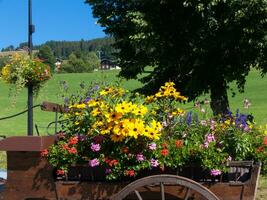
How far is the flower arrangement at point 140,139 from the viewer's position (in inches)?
143

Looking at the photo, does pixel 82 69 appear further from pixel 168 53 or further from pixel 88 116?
pixel 88 116

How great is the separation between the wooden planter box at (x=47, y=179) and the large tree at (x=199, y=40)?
26.3ft

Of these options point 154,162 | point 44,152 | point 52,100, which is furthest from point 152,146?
point 52,100

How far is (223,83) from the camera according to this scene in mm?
13766

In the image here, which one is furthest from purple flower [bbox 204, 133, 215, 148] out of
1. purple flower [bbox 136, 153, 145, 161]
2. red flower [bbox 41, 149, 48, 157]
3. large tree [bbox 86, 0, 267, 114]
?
large tree [bbox 86, 0, 267, 114]

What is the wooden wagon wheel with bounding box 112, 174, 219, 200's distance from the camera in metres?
3.43

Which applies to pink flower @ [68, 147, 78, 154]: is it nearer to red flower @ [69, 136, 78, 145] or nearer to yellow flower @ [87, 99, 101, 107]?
red flower @ [69, 136, 78, 145]

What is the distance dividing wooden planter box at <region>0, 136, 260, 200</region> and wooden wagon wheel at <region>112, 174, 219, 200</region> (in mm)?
146

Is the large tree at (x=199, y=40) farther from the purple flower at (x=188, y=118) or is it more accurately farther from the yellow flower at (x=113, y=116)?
the yellow flower at (x=113, y=116)

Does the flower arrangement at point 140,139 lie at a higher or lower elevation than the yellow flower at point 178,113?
lower

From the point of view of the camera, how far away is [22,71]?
9695 mm

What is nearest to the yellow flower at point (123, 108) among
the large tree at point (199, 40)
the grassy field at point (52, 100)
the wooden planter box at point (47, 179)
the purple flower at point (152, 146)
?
the purple flower at point (152, 146)

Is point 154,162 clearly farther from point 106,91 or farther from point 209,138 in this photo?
Answer: point 106,91

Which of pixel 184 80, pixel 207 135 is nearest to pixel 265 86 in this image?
pixel 184 80
